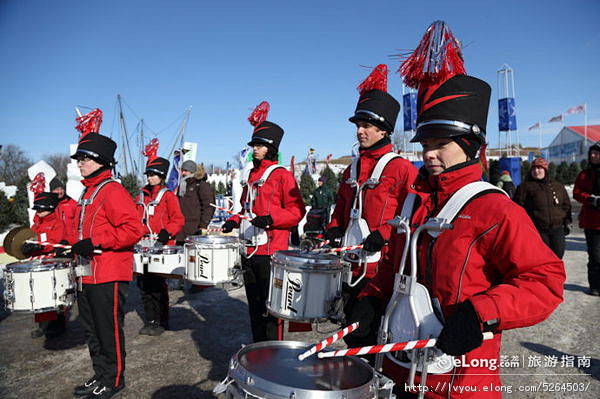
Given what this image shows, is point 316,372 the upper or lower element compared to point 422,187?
lower

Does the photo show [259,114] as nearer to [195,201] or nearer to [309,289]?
[309,289]

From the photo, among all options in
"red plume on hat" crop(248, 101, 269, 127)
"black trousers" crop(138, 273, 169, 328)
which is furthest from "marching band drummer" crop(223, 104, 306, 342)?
"black trousers" crop(138, 273, 169, 328)

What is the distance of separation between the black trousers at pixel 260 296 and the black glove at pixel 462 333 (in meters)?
2.84

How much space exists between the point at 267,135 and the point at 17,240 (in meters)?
3.61

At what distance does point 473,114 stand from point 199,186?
741 cm

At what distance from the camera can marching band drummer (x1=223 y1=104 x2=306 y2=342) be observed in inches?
167

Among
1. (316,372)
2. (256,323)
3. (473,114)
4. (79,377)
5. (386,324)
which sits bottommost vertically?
(79,377)

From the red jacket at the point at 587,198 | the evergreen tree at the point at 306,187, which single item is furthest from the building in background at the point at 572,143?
the red jacket at the point at 587,198

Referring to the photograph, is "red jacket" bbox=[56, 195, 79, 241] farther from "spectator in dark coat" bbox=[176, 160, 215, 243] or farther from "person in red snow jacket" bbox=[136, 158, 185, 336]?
"spectator in dark coat" bbox=[176, 160, 215, 243]

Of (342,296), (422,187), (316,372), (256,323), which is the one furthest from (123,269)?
(422,187)

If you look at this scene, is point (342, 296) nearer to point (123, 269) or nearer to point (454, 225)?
point (454, 225)

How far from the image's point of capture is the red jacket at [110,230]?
3.77 meters

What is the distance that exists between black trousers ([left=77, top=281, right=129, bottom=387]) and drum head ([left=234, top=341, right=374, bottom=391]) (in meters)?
2.28

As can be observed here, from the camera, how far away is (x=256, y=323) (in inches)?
169
